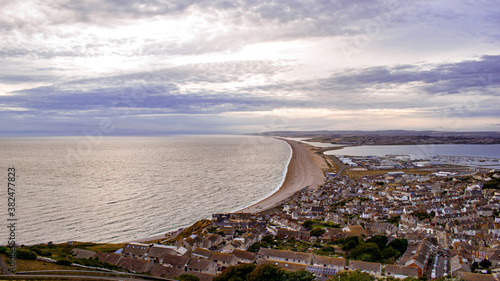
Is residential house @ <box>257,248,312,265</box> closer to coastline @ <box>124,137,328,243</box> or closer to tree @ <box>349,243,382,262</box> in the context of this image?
tree @ <box>349,243,382,262</box>

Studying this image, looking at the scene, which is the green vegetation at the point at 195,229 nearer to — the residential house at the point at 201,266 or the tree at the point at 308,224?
the residential house at the point at 201,266

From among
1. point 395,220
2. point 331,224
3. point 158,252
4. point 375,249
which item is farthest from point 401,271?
point 395,220

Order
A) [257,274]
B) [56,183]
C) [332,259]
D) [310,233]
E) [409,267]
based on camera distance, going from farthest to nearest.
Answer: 1. [56,183]
2. [310,233]
3. [332,259]
4. [409,267]
5. [257,274]

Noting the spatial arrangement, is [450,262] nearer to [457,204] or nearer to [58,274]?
[457,204]

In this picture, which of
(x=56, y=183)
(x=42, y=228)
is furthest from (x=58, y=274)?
(x=56, y=183)

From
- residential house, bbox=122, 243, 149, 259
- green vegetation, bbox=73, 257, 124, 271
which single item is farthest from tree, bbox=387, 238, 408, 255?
green vegetation, bbox=73, 257, 124, 271

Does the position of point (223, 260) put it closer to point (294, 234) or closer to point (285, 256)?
point (285, 256)

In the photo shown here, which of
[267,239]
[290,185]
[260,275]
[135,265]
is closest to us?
[260,275]

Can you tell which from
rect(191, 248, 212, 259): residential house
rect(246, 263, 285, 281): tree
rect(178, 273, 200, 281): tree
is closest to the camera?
rect(246, 263, 285, 281): tree
